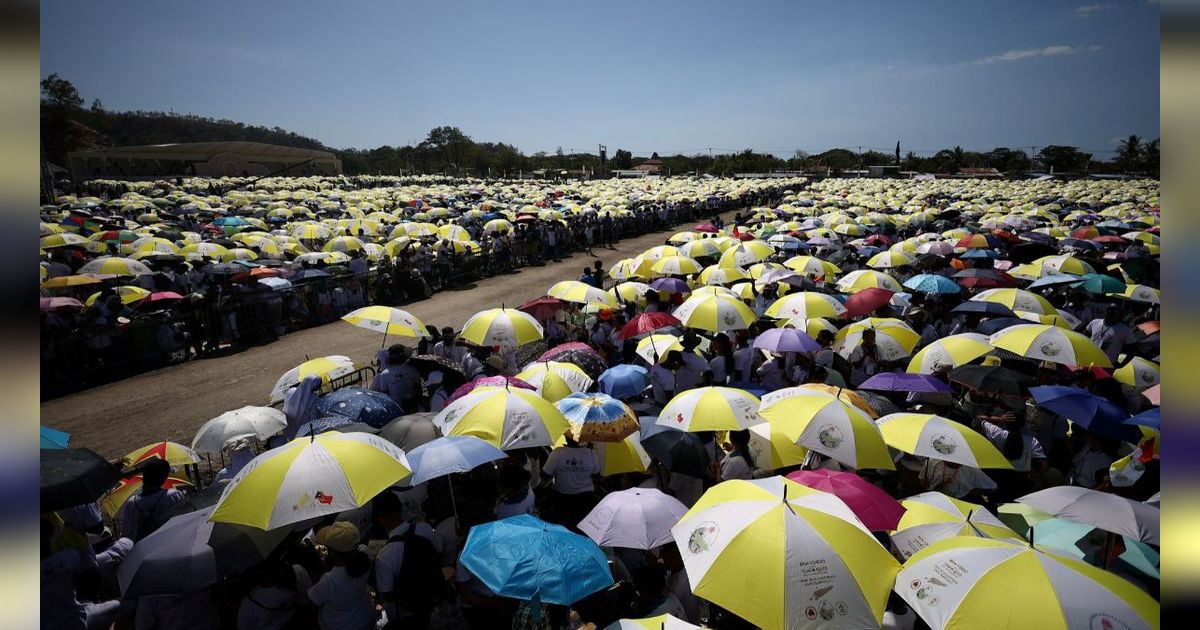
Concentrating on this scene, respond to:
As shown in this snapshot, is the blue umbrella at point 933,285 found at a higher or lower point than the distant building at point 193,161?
lower

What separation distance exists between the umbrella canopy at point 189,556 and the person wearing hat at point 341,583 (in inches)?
22.1

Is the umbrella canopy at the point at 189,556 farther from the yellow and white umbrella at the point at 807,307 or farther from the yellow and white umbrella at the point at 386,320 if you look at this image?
the yellow and white umbrella at the point at 807,307

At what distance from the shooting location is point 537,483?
7.71 meters

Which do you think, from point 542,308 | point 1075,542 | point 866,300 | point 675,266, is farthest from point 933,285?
point 1075,542

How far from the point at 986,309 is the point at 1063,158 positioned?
104224 mm

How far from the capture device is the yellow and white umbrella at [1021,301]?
10.9 m

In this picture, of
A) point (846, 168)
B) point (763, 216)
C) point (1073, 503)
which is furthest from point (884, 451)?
point (846, 168)

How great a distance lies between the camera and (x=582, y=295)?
1212 centimetres

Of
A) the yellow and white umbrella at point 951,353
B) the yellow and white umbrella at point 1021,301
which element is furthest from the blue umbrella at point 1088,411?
the yellow and white umbrella at point 1021,301

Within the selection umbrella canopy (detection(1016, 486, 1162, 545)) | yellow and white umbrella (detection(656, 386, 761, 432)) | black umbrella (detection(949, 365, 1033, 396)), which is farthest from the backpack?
black umbrella (detection(949, 365, 1033, 396))

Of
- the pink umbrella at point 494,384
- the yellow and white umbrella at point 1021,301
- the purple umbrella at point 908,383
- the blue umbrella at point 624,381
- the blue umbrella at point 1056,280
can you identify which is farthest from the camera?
the blue umbrella at point 1056,280

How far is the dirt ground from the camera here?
1036 centimetres

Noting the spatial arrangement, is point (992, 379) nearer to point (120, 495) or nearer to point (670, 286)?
point (670, 286)

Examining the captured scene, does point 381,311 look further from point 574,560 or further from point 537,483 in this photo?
point 574,560
